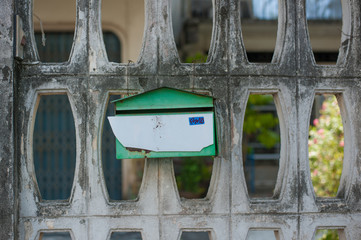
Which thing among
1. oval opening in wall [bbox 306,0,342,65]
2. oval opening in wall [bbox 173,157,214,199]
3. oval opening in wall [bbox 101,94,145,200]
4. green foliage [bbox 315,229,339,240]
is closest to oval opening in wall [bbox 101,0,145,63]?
oval opening in wall [bbox 101,94,145,200]

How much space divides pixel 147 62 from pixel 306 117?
133 centimetres

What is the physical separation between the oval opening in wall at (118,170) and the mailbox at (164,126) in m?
4.83

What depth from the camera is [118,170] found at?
27.4 feet

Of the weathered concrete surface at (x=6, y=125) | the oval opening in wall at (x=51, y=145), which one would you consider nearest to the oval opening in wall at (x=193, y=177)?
the oval opening in wall at (x=51, y=145)

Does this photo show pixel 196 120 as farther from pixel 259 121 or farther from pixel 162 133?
pixel 259 121

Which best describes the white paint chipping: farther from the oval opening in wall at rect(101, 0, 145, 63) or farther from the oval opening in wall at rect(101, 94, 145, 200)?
the oval opening in wall at rect(101, 0, 145, 63)

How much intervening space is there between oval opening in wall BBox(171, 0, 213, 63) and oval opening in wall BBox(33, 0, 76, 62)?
101 inches

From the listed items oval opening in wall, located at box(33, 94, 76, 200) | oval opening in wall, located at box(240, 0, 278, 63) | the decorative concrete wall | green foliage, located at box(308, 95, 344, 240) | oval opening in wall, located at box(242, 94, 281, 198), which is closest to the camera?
the decorative concrete wall

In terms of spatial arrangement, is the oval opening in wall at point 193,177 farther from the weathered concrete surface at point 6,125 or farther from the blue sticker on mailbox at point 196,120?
the weathered concrete surface at point 6,125

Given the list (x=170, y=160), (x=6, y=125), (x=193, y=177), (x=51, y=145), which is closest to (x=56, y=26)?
(x=51, y=145)

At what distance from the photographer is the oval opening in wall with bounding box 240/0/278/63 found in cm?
1009

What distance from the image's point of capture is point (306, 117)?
10.9 ft

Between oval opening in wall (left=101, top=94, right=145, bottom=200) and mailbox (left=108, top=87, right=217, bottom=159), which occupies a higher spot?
mailbox (left=108, top=87, right=217, bottom=159)

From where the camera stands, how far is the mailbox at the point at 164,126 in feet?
10.3
